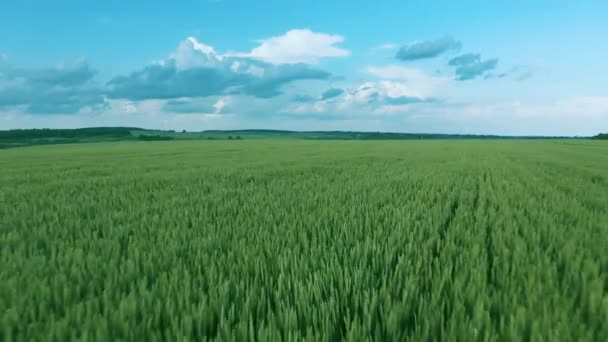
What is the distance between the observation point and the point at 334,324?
124 cm

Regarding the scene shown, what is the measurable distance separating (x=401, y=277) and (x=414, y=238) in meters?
0.79

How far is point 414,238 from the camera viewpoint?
2375 mm

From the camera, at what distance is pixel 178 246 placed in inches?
88.4

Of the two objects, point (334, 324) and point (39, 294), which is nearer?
point (334, 324)

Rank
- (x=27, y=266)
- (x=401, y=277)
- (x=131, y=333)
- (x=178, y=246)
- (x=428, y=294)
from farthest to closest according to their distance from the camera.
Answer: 1. (x=178, y=246)
2. (x=27, y=266)
3. (x=401, y=277)
4. (x=428, y=294)
5. (x=131, y=333)

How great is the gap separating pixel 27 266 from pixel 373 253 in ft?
6.18

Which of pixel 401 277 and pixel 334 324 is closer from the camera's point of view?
pixel 334 324

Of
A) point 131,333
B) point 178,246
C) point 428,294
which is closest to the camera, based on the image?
point 131,333

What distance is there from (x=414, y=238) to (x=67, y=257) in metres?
2.12

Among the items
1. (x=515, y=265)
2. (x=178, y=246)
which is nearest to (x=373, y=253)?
(x=515, y=265)

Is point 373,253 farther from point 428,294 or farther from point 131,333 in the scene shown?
point 131,333

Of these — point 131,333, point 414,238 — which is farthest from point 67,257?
point 414,238

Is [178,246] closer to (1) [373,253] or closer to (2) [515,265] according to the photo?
(1) [373,253]

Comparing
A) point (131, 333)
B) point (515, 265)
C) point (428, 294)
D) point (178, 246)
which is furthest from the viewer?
point (178, 246)
